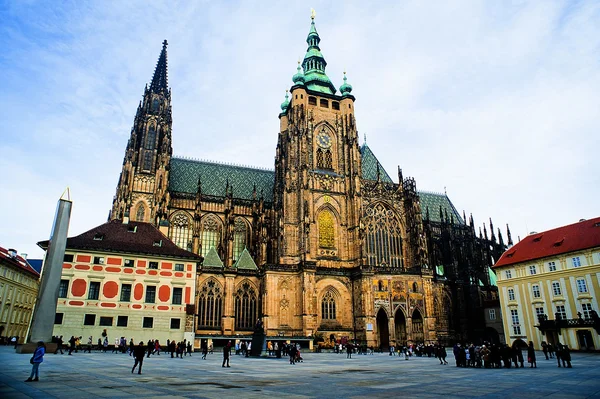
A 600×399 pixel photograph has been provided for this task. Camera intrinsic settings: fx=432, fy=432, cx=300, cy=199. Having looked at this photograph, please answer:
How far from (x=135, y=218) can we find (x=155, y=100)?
1830cm

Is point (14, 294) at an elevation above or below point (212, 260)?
below

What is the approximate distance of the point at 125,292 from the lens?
3791 cm

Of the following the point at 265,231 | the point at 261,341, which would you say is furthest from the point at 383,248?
the point at 261,341

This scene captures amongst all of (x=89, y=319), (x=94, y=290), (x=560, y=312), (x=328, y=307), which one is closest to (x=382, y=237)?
(x=328, y=307)

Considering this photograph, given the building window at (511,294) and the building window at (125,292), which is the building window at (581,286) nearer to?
the building window at (511,294)

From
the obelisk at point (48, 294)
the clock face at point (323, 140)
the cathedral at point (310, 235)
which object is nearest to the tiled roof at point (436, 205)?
the cathedral at point (310, 235)

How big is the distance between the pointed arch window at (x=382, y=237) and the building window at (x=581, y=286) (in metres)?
20.3

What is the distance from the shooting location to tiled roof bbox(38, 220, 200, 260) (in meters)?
37.8

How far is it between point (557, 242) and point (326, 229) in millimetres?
24821

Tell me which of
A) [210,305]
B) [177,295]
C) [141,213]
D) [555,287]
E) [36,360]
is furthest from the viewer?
[141,213]

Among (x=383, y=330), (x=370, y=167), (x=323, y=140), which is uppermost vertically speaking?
(x=323, y=140)

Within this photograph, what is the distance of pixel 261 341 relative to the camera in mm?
32781

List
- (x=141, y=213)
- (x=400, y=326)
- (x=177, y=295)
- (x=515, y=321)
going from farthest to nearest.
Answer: (x=141, y=213), (x=400, y=326), (x=515, y=321), (x=177, y=295)

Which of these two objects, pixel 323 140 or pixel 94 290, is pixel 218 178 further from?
pixel 94 290
